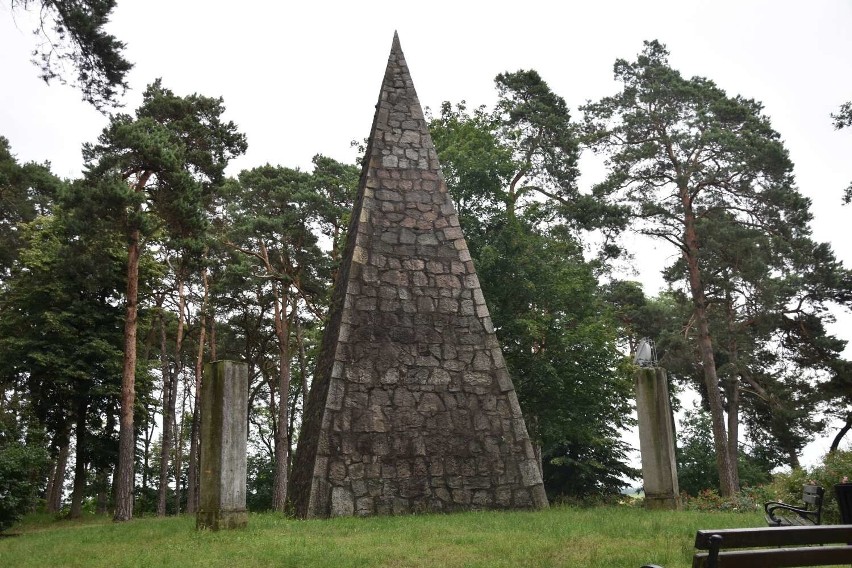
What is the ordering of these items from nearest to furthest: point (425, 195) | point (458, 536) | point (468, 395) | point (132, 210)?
point (458, 536) → point (468, 395) → point (425, 195) → point (132, 210)

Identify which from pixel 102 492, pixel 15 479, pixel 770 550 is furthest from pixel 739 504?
pixel 102 492

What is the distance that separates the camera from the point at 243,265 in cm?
2141

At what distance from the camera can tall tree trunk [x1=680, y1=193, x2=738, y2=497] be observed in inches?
734

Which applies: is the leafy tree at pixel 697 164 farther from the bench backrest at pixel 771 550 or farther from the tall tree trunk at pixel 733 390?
the bench backrest at pixel 771 550

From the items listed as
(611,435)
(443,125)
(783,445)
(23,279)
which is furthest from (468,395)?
(783,445)

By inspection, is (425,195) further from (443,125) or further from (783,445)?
(783,445)

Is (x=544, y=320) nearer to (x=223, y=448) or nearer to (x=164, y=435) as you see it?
(x=223, y=448)

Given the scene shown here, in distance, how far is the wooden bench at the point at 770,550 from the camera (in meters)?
2.94

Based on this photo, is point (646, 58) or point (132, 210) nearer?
point (132, 210)

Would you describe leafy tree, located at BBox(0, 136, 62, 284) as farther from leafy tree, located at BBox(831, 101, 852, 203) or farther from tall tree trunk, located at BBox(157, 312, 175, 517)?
leafy tree, located at BBox(831, 101, 852, 203)

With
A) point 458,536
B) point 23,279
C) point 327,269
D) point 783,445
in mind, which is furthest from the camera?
point 783,445

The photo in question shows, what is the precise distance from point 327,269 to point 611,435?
10528mm

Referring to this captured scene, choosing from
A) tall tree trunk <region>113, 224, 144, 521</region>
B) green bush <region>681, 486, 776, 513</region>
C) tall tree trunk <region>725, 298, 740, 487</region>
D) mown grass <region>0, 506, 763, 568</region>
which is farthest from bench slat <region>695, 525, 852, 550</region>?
tall tree trunk <region>725, 298, 740, 487</region>

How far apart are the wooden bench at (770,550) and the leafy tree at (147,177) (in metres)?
14.3
